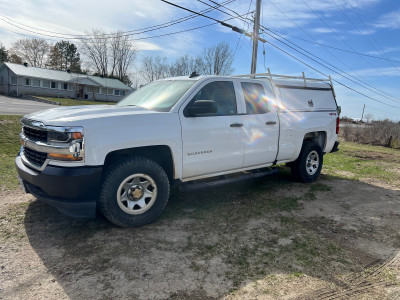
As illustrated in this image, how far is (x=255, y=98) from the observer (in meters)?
5.03

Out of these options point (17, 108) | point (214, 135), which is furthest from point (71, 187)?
point (17, 108)

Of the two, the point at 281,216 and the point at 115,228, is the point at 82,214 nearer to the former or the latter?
the point at 115,228

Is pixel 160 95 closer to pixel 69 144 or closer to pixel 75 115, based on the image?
pixel 75 115

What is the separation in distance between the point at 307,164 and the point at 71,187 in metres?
4.82

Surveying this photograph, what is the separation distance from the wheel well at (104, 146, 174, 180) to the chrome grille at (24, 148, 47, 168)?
71 cm

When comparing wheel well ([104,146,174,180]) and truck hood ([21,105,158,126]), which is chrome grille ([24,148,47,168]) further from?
wheel well ([104,146,174,180])

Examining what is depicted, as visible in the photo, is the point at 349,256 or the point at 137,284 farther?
the point at 349,256

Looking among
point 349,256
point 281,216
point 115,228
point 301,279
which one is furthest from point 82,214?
point 349,256

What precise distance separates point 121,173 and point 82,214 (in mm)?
629

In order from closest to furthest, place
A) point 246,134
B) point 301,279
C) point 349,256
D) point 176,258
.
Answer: point 301,279 < point 176,258 < point 349,256 < point 246,134

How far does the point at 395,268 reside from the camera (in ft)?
10.2

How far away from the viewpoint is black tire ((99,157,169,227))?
3.46m

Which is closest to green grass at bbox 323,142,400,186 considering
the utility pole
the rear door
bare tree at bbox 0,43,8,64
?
the rear door

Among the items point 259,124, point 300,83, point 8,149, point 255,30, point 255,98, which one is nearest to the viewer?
point 259,124
